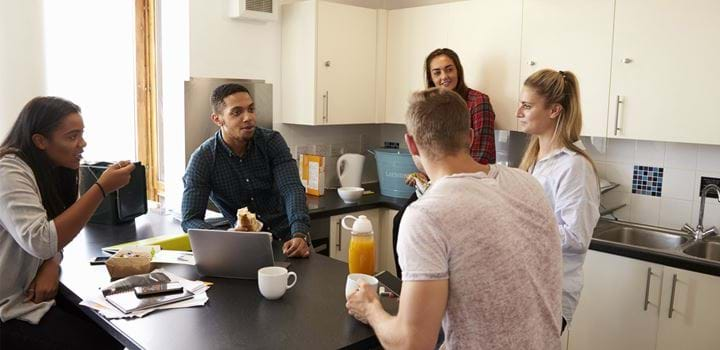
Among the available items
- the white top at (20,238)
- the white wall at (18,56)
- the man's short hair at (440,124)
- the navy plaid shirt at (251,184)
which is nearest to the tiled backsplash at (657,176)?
the navy plaid shirt at (251,184)

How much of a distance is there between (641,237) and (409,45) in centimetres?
172

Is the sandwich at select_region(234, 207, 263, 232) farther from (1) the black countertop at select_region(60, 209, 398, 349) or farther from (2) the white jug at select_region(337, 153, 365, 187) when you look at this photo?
(2) the white jug at select_region(337, 153, 365, 187)

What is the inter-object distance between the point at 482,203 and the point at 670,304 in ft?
5.76

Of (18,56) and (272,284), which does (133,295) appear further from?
(18,56)

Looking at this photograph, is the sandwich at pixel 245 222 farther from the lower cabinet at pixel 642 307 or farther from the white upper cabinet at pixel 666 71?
the white upper cabinet at pixel 666 71

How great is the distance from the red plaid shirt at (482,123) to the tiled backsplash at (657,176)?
0.53 m

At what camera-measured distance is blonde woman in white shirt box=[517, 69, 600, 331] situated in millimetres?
1935

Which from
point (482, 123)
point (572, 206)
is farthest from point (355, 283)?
point (482, 123)

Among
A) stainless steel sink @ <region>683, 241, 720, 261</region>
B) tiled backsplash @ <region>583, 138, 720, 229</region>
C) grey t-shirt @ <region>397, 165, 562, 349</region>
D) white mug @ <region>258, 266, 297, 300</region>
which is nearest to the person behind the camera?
grey t-shirt @ <region>397, 165, 562, 349</region>

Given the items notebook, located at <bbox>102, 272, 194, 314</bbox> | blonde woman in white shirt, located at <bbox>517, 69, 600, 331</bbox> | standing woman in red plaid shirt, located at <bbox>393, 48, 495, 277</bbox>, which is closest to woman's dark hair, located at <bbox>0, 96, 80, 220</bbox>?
notebook, located at <bbox>102, 272, 194, 314</bbox>

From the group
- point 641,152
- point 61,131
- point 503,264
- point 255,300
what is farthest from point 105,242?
point 641,152

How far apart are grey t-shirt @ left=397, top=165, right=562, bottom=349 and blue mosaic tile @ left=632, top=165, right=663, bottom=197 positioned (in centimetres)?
203

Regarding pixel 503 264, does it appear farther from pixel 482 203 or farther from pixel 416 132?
pixel 416 132

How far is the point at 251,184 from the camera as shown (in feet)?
8.73
